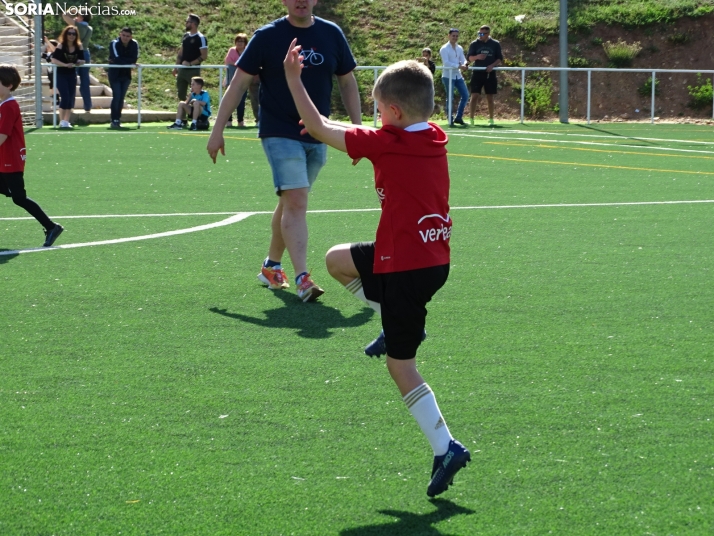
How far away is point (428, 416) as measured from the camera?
13.0 feet

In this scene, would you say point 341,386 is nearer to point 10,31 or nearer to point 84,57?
point 84,57

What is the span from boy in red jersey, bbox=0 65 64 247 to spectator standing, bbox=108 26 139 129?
16.1 meters

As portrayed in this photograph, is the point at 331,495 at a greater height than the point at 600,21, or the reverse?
the point at 600,21

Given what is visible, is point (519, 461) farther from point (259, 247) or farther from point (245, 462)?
point (259, 247)

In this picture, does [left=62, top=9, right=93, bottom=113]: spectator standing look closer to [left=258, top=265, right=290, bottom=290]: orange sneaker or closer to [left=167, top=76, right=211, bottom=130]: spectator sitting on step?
[left=167, top=76, right=211, bottom=130]: spectator sitting on step

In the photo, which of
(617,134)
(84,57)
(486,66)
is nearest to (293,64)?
(84,57)

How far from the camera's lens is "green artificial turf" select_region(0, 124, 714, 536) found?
12.2ft

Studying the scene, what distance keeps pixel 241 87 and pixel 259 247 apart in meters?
2.12

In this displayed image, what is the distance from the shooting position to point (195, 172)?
15.5 meters

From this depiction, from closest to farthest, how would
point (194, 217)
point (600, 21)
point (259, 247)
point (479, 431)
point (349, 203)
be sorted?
point (479, 431) < point (259, 247) < point (194, 217) < point (349, 203) < point (600, 21)

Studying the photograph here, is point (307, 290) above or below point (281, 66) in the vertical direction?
below

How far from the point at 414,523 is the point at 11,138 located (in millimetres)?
6579

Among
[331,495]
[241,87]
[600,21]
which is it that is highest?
[600,21]

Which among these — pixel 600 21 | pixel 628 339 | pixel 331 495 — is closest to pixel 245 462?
pixel 331 495
